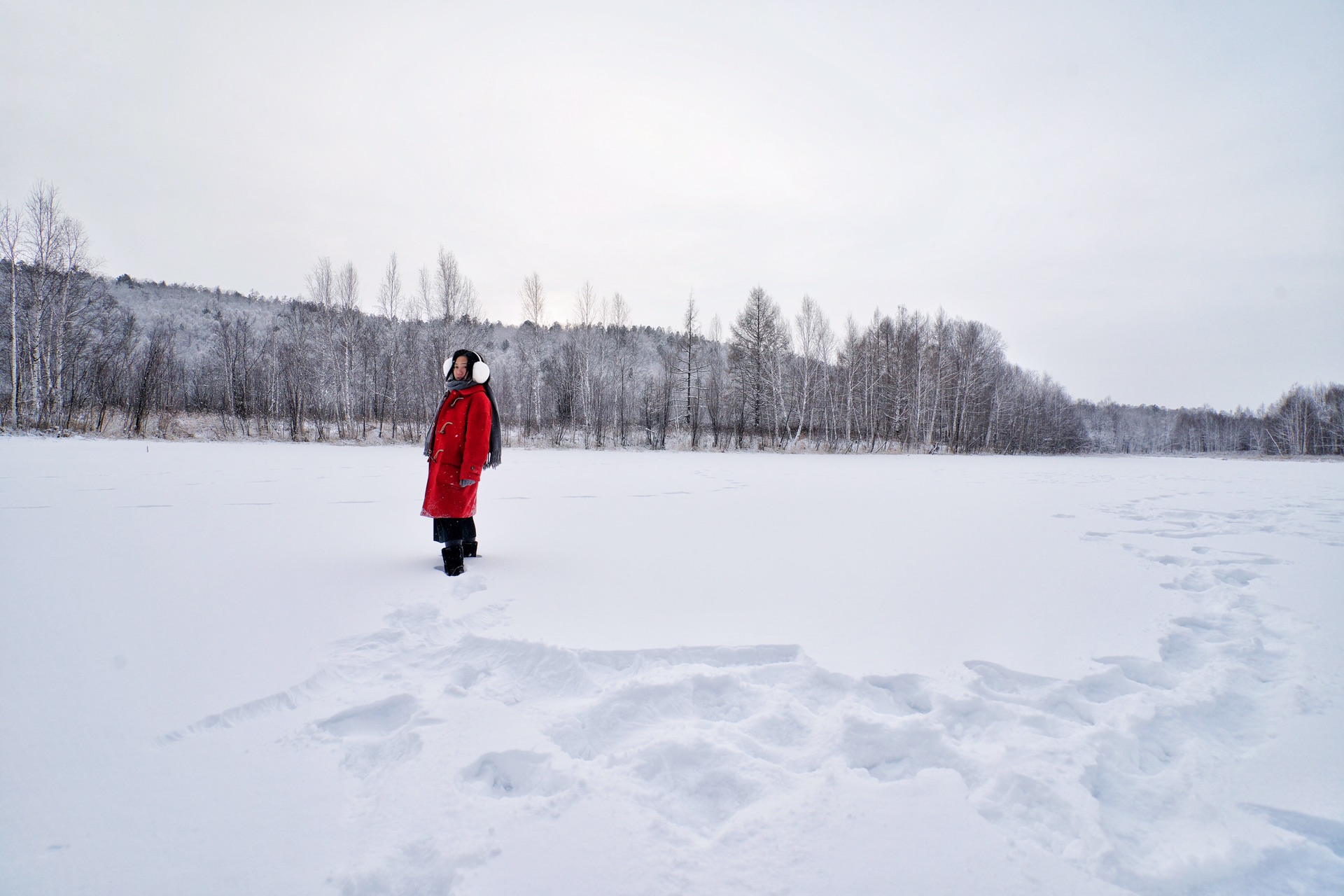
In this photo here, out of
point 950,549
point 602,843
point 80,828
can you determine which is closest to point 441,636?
point 80,828

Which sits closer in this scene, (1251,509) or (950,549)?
(950,549)

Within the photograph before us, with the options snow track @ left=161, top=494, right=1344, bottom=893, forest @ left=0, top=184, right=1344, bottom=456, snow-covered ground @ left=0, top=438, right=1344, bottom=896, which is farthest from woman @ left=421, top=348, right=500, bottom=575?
forest @ left=0, top=184, right=1344, bottom=456

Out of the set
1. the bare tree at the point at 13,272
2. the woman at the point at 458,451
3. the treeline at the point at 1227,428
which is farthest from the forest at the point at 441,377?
the treeline at the point at 1227,428

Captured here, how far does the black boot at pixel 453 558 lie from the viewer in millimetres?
3789

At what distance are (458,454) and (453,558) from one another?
751 mm

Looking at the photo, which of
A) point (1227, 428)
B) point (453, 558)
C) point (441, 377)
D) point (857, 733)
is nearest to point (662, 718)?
point (857, 733)

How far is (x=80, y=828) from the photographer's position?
1386 mm

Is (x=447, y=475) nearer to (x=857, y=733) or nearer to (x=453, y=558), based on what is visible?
(x=453, y=558)

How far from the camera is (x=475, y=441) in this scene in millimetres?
3889

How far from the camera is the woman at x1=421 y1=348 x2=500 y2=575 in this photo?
385 cm

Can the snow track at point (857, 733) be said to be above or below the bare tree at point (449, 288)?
below

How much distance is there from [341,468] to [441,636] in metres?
10.2

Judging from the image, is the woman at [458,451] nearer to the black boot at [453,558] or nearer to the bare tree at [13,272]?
the black boot at [453,558]

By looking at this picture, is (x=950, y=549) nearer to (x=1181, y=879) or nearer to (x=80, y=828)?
(x=1181, y=879)
